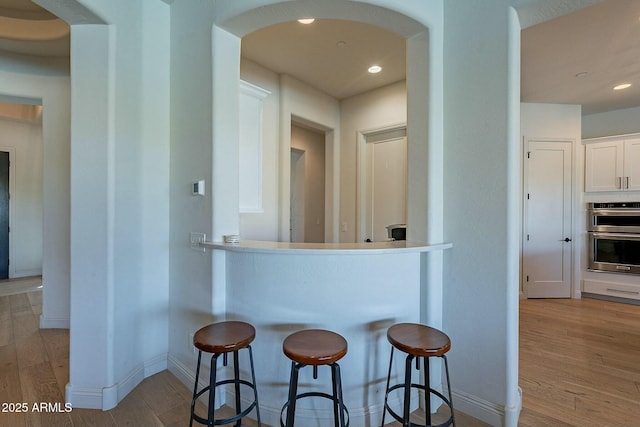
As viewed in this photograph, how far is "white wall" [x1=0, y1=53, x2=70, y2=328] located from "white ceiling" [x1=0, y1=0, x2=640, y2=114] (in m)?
0.18

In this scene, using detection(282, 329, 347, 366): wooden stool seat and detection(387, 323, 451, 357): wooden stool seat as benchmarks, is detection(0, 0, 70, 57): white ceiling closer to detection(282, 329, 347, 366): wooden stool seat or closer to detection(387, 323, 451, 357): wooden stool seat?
detection(282, 329, 347, 366): wooden stool seat

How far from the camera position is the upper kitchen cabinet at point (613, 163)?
155 inches

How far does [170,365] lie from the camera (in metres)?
2.29

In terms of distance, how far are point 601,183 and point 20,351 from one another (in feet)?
22.9

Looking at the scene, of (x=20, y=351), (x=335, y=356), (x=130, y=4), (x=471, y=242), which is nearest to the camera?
(x=335, y=356)

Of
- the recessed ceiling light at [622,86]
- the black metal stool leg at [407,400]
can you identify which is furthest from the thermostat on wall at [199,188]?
the recessed ceiling light at [622,86]

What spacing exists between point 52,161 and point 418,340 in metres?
3.79

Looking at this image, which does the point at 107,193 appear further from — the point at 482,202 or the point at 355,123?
the point at 355,123

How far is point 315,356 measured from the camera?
1316mm

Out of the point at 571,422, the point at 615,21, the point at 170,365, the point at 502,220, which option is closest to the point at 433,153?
the point at 502,220

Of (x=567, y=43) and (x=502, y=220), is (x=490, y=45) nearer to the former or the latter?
(x=502, y=220)

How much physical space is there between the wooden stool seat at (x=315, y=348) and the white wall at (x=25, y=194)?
616 centimetres

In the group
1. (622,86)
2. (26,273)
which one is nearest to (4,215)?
(26,273)

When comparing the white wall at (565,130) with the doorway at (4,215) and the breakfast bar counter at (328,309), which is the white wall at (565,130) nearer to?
the breakfast bar counter at (328,309)
